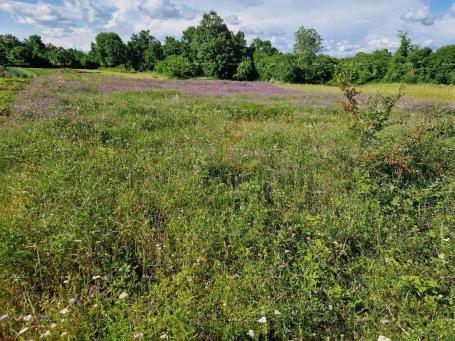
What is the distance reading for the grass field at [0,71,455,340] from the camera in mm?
3365

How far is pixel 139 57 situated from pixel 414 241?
102 m

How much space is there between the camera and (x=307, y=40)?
9425cm

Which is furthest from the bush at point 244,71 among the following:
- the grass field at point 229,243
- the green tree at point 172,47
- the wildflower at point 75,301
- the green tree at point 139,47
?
the wildflower at point 75,301

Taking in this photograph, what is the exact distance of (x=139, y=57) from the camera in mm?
96500

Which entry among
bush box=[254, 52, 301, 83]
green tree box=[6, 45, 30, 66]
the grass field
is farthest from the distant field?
green tree box=[6, 45, 30, 66]

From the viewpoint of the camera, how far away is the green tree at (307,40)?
93.5 m

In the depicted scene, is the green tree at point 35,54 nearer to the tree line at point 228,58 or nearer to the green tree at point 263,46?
the tree line at point 228,58

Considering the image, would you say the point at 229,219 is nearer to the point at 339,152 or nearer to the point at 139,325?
the point at 139,325

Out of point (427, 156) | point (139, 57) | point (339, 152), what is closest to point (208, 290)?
point (339, 152)

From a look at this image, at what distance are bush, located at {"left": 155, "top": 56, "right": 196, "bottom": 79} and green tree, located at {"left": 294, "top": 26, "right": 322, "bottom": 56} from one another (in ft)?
131

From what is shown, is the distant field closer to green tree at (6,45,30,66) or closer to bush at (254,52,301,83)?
bush at (254,52,301,83)

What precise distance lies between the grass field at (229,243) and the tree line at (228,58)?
32871 mm

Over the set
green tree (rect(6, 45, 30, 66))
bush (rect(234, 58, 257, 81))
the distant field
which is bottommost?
the distant field

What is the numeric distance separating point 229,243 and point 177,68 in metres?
63.2
